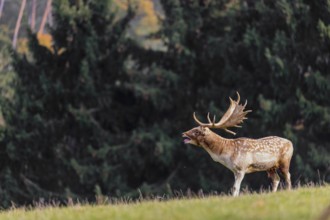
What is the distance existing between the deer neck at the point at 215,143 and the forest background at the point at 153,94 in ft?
45.6

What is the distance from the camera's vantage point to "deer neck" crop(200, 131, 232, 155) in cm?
1320

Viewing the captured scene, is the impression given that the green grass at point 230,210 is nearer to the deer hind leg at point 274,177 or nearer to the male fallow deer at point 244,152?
the male fallow deer at point 244,152

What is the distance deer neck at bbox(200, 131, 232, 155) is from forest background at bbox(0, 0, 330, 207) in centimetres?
1389

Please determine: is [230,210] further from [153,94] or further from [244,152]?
[153,94]

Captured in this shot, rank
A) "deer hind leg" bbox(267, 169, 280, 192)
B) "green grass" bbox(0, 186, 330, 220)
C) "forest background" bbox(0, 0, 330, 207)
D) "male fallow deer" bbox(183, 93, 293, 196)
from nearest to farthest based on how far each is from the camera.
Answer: "green grass" bbox(0, 186, 330, 220) → "male fallow deer" bbox(183, 93, 293, 196) → "deer hind leg" bbox(267, 169, 280, 192) → "forest background" bbox(0, 0, 330, 207)

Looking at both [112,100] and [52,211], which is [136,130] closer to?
[112,100]

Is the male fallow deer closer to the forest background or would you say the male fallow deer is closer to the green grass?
the green grass

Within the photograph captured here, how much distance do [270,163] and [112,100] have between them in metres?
18.6

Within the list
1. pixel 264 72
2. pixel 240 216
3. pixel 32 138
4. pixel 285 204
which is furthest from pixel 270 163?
pixel 32 138

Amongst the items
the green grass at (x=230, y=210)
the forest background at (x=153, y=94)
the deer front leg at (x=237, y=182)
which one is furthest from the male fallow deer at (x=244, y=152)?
the forest background at (x=153, y=94)

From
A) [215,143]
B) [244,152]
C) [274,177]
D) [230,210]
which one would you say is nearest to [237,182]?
[244,152]

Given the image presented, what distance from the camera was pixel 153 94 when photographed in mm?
29844

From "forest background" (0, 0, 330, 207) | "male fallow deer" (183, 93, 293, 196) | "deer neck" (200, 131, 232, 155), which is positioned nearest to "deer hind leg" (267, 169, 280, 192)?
"male fallow deer" (183, 93, 293, 196)

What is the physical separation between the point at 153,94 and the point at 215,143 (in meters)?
16.7
